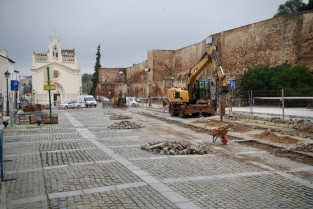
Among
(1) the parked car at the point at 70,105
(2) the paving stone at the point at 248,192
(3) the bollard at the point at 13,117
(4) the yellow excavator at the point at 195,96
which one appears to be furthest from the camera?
(1) the parked car at the point at 70,105

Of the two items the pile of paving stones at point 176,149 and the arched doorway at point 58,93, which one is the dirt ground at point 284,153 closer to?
the pile of paving stones at point 176,149

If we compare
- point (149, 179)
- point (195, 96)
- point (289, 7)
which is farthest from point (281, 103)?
point (289, 7)

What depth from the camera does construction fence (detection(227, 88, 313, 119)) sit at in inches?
599

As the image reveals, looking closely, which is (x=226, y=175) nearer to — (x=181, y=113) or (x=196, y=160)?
(x=196, y=160)

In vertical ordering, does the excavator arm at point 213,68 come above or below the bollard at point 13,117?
above

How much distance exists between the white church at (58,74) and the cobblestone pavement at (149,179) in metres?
47.8

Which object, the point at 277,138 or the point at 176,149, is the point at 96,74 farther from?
the point at 176,149

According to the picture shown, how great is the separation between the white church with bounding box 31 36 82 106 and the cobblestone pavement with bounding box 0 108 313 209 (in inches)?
1881

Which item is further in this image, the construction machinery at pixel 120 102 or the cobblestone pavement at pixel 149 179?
the construction machinery at pixel 120 102

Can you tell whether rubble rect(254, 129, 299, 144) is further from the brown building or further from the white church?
the white church

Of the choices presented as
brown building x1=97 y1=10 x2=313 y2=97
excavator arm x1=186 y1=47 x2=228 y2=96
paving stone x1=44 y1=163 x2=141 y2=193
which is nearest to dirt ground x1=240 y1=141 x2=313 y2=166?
paving stone x1=44 y1=163 x2=141 y2=193

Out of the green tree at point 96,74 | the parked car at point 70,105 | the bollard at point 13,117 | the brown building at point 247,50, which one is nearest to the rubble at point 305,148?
the bollard at point 13,117

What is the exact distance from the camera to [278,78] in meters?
25.4

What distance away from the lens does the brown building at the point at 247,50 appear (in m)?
28.9
